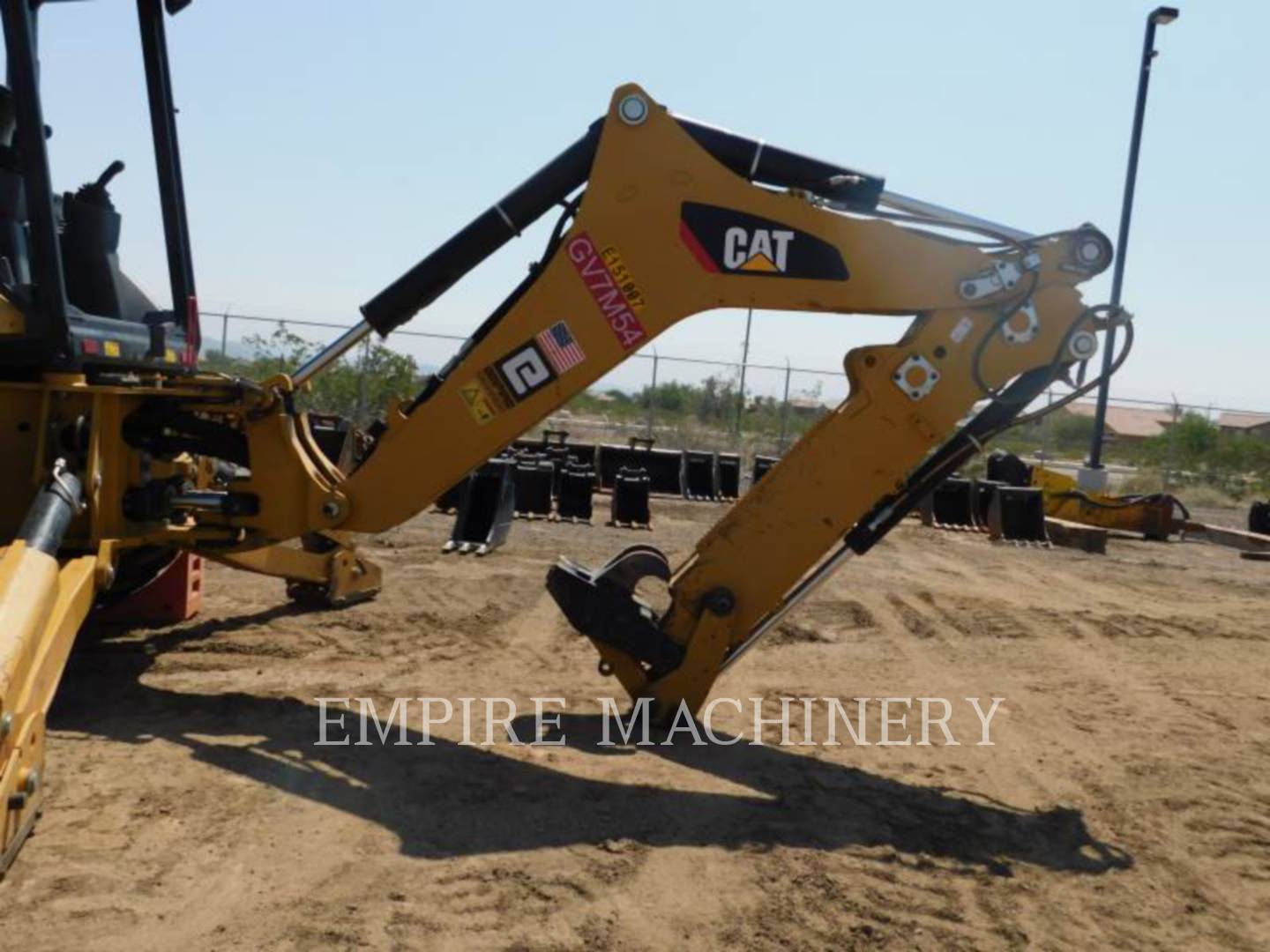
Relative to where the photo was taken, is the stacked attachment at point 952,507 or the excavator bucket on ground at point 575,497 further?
the stacked attachment at point 952,507

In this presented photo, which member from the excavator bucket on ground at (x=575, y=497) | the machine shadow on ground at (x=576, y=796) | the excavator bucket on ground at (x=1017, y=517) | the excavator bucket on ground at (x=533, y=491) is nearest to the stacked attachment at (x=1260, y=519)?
→ the excavator bucket on ground at (x=1017, y=517)

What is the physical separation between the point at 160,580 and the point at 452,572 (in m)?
2.55

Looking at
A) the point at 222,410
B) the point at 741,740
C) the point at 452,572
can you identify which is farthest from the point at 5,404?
the point at 452,572

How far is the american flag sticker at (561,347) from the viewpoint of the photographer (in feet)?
17.0

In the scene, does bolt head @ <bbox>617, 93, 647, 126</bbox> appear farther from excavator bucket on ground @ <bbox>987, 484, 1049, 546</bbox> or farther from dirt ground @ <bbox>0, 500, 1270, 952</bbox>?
excavator bucket on ground @ <bbox>987, 484, 1049, 546</bbox>

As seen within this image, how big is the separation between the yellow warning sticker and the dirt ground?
59.0 inches

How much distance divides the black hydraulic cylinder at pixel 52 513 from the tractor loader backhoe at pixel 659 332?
9 cm

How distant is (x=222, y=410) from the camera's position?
18.8ft

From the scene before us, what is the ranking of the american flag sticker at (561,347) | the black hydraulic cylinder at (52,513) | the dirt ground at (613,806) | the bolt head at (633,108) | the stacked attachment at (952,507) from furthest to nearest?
the stacked attachment at (952,507)
the american flag sticker at (561,347)
the bolt head at (633,108)
the black hydraulic cylinder at (52,513)
the dirt ground at (613,806)

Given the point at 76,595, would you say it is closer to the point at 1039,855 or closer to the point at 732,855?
the point at 732,855

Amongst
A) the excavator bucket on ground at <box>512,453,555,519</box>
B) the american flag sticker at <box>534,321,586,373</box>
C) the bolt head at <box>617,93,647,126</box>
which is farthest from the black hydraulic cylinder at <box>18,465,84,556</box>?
the excavator bucket on ground at <box>512,453,555,519</box>

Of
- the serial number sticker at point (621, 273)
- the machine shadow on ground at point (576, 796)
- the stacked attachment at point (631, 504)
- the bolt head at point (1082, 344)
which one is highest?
the serial number sticker at point (621, 273)

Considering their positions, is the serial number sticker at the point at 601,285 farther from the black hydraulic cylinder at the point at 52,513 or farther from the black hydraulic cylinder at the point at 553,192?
the black hydraulic cylinder at the point at 52,513

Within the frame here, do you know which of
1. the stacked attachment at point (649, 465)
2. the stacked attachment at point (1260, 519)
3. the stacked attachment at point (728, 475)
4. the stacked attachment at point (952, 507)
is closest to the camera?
the stacked attachment at point (952, 507)
